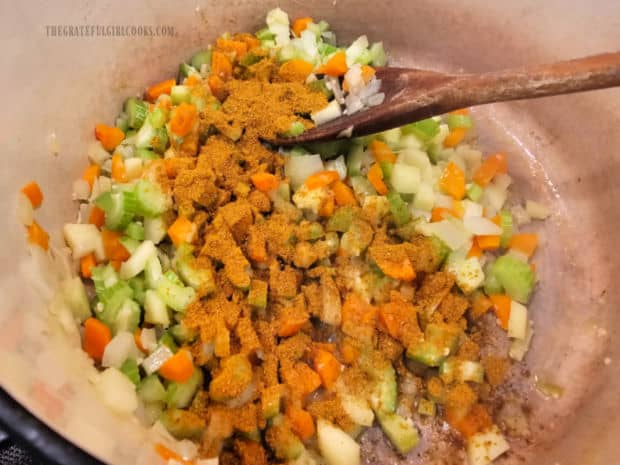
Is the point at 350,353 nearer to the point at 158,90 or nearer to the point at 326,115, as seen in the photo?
the point at 326,115

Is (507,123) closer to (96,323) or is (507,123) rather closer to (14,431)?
(96,323)

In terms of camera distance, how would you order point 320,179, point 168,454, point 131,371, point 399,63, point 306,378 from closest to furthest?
point 168,454 < point 131,371 < point 306,378 < point 320,179 < point 399,63

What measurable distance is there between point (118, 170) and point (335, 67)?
80 cm

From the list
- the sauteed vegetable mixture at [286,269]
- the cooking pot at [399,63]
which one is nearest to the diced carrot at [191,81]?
the sauteed vegetable mixture at [286,269]

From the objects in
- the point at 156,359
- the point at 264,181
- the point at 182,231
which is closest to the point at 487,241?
the point at 264,181

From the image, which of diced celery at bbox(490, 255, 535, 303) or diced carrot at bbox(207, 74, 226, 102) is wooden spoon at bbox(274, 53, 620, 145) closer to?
diced carrot at bbox(207, 74, 226, 102)

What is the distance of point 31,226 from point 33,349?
1.30 ft

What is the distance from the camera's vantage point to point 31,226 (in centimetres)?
146

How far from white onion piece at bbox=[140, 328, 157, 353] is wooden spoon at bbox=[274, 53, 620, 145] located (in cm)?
72

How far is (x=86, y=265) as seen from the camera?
1.58 metres

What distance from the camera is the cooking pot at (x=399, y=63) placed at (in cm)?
121

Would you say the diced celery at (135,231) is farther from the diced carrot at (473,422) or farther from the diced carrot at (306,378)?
the diced carrot at (473,422)

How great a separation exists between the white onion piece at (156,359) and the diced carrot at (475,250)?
0.98 metres

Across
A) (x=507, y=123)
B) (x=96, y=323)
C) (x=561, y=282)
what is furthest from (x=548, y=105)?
(x=96, y=323)
